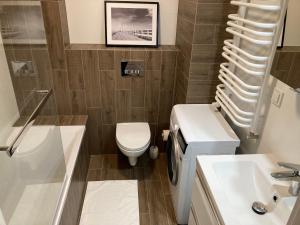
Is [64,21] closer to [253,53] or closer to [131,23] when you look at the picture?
[131,23]

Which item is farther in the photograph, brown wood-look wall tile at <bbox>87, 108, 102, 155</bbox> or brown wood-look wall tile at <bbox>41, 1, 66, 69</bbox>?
brown wood-look wall tile at <bbox>87, 108, 102, 155</bbox>

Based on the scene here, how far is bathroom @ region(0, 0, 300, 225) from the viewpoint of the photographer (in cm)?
137

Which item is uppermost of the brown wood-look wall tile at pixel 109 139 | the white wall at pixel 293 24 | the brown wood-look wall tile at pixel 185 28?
the white wall at pixel 293 24

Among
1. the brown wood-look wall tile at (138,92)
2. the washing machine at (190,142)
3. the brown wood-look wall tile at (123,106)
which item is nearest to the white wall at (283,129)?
the washing machine at (190,142)

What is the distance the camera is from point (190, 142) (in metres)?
1.70

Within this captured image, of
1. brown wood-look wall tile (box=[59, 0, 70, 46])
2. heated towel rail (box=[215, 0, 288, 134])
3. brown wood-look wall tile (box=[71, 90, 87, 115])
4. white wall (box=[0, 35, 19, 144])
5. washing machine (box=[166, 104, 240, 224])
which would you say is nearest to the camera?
heated towel rail (box=[215, 0, 288, 134])

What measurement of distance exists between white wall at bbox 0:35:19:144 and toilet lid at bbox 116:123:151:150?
39.7 inches

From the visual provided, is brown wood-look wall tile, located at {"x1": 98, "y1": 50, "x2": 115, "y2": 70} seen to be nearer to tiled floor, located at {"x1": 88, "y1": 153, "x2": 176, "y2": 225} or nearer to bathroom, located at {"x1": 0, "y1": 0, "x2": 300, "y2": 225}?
bathroom, located at {"x1": 0, "y1": 0, "x2": 300, "y2": 225}

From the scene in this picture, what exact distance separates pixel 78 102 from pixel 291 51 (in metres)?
2.00

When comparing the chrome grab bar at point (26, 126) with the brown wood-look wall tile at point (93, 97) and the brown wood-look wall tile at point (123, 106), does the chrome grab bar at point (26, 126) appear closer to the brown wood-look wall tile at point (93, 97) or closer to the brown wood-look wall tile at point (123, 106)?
the brown wood-look wall tile at point (93, 97)

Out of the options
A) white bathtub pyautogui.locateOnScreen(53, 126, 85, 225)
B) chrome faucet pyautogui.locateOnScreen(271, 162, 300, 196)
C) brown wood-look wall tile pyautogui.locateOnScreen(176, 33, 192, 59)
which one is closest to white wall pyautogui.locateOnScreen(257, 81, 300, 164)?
chrome faucet pyautogui.locateOnScreen(271, 162, 300, 196)

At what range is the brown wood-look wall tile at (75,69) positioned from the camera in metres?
2.41

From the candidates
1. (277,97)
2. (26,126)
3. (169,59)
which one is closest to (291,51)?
(277,97)

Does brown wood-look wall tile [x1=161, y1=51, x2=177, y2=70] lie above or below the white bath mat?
above
